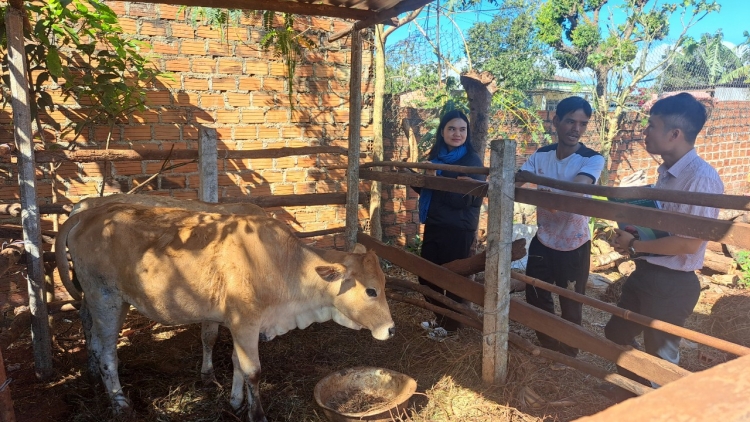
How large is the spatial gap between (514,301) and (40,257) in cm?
334

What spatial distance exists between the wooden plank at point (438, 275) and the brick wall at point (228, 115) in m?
1.95

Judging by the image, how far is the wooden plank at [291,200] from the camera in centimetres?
464

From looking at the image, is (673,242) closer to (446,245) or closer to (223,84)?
(446,245)

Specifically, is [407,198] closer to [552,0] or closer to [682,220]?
[682,220]

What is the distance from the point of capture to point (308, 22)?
19.4 feet

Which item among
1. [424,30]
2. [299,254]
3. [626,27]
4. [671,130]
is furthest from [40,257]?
[626,27]

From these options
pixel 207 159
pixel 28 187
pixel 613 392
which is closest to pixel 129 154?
pixel 207 159

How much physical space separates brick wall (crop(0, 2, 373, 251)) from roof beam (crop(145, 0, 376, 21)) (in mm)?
1602

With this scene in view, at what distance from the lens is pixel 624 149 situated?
9969mm

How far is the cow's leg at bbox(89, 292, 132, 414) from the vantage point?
3334 mm

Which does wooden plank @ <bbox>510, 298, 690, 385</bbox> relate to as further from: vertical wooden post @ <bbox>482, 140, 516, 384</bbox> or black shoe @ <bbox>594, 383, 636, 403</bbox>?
black shoe @ <bbox>594, 383, 636, 403</bbox>

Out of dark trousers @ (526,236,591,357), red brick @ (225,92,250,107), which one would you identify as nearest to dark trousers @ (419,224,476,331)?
dark trousers @ (526,236,591,357)

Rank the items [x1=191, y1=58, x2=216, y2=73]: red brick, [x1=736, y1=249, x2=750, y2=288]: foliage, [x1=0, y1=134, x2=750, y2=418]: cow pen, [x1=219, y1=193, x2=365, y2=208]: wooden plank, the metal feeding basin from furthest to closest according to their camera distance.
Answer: [x1=736, y1=249, x2=750, y2=288]: foliage, [x1=191, y1=58, x2=216, y2=73]: red brick, [x1=219, y1=193, x2=365, y2=208]: wooden plank, the metal feeding basin, [x1=0, y1=134, x2=750, y2=418]: cow pen

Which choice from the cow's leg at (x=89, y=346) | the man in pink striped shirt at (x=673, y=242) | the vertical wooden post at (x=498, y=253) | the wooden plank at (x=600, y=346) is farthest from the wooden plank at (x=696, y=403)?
the cow's leg at (x=89, y=346)
